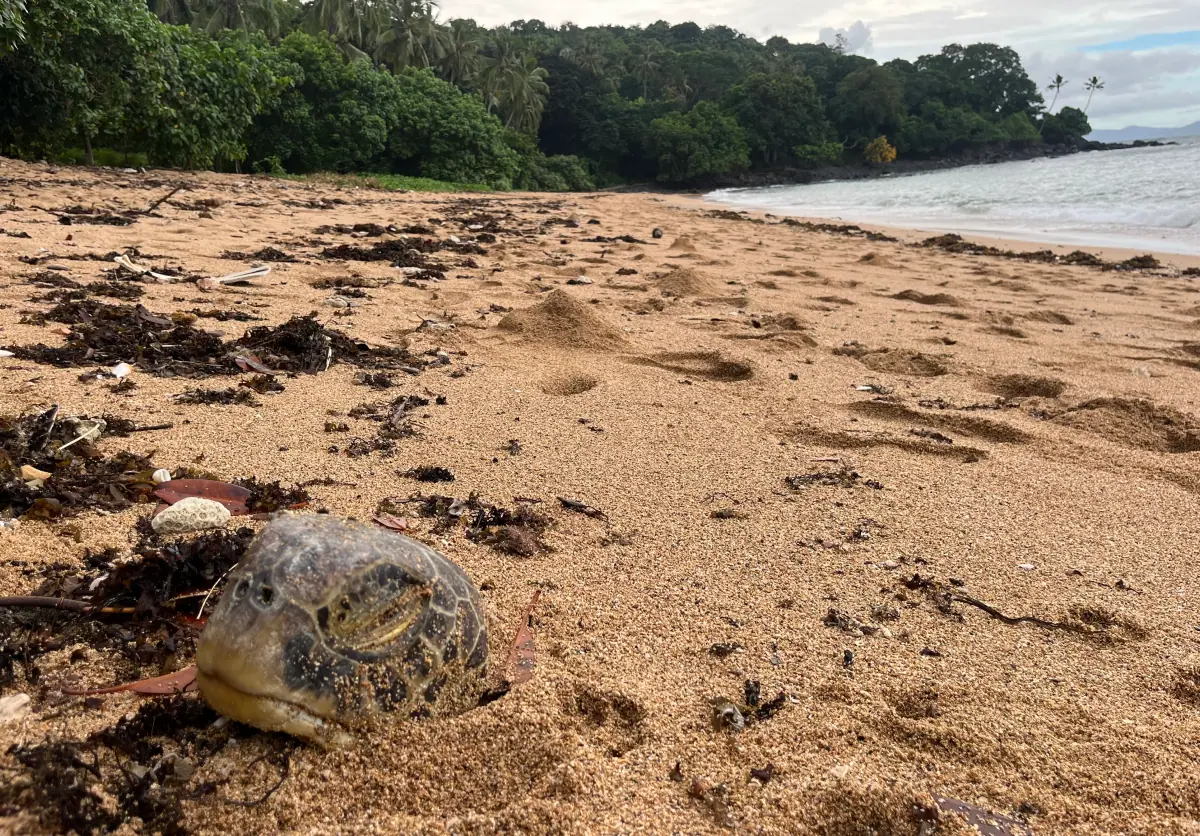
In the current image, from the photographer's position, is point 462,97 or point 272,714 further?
point 462,97

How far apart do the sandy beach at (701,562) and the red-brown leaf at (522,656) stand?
3 cm

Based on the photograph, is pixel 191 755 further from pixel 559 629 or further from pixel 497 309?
pixel 497 309

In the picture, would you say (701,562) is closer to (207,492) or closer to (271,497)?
(271,497)

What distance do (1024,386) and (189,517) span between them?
368 cm

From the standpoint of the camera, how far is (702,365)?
3941 mm

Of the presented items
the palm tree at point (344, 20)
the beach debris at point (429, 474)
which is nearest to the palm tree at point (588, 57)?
the palm tree at point (344, 20)

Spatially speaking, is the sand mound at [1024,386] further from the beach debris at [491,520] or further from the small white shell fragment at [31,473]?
the small white shell fragment at [31,473]

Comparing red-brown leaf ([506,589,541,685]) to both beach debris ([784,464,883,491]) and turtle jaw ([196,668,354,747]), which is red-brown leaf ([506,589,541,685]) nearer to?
turtle jaw ([196,668,354,747])

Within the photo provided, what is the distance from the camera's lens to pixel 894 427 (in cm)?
318

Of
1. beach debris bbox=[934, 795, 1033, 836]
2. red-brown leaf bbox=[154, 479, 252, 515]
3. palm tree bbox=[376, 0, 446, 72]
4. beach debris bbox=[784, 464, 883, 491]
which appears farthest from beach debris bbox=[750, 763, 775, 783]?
palm tree bbox=[376, 0, 446, 72]

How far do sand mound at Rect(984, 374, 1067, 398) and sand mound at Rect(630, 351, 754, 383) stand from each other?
47.6 inches

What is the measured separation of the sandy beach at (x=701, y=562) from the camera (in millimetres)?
1305

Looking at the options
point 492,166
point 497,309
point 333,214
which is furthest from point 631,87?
point 497,309

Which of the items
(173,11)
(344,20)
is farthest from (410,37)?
(173,11)
